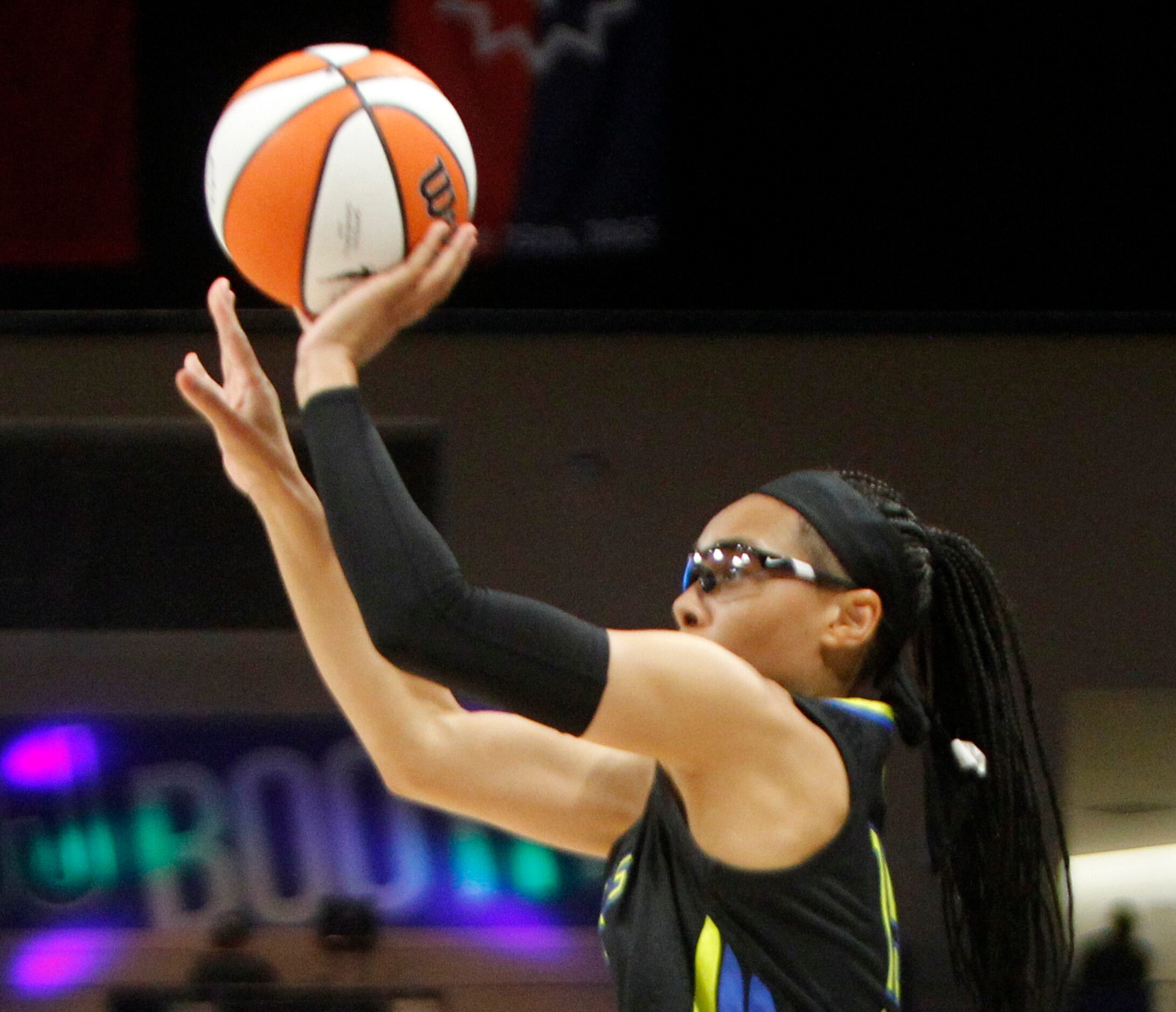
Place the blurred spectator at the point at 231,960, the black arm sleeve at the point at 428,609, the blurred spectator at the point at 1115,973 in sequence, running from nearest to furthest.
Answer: the black arm sleeve at the point at 428,609
the blurred spectator at the point at 1115,973
the blurred spectator at the point at 231,960

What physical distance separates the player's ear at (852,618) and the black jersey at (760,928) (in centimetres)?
12

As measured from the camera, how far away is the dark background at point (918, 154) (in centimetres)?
536

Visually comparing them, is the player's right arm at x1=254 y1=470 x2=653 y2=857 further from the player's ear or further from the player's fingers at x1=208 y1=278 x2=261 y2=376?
the player's ear

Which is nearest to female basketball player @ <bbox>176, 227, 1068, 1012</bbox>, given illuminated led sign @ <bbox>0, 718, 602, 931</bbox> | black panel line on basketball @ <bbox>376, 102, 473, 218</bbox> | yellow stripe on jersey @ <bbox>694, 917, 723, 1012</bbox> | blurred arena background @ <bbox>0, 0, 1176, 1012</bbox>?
yellow stripe on jersey @ <bbox>694, 917, 723, 1012</bbox>

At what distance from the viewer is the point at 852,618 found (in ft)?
5.56

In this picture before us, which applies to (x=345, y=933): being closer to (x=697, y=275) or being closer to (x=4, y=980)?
(x=4, y=980)

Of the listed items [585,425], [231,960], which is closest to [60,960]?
[231,960]

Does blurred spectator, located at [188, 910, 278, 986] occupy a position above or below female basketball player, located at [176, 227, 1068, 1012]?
below

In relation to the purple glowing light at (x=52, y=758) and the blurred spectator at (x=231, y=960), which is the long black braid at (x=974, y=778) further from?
the purple glowing light at (x=52, y=758)

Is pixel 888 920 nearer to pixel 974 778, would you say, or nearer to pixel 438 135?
pixel 974 778

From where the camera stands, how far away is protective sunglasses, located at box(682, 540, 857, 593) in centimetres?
166

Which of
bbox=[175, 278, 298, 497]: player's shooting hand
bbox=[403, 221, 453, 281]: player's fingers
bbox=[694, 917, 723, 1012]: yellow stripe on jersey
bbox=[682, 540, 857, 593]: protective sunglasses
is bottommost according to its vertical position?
bbox=[694, 917, 723, 1012]: yellow stripe on jersey

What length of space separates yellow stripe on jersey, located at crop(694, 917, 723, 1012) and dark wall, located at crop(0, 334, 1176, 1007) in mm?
3820

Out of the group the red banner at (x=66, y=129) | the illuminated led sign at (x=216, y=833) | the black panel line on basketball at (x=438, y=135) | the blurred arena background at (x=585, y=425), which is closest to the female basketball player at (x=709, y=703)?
the black panel line on basketball at (x=438, y=135)
